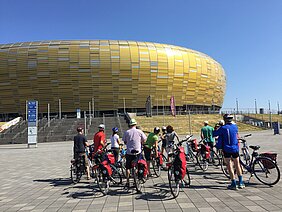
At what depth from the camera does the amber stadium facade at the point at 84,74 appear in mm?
53031

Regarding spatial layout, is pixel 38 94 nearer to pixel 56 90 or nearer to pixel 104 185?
pixel 56 90

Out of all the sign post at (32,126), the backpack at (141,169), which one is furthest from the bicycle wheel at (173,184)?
the sign post at (32,126)

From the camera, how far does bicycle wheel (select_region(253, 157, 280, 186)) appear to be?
650cm

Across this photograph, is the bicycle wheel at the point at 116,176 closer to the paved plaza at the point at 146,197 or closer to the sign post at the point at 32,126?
the paved plaza at the point at 146,197

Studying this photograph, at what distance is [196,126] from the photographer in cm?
3750

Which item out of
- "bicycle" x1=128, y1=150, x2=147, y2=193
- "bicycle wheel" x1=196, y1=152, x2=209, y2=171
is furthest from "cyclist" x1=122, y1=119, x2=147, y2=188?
"bicycle wheel" x1=196, y1=152, x2=209, y2=171

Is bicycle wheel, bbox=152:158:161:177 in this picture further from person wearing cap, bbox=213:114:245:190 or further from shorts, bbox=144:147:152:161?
person wearing cap, bbox=213:114:245:190

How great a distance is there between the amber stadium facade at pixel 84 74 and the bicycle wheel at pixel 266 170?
160 ft

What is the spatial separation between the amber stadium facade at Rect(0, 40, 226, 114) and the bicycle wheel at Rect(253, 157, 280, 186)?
48.8 m

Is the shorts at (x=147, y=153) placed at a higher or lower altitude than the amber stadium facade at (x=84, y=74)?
lower

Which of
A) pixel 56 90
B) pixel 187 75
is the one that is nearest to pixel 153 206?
pixel 56 90

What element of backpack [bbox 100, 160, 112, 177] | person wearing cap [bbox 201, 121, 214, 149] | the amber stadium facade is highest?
the amber stadium facade

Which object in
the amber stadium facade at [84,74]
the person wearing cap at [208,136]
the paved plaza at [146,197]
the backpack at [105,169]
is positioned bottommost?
the paved plaza at [146,197]

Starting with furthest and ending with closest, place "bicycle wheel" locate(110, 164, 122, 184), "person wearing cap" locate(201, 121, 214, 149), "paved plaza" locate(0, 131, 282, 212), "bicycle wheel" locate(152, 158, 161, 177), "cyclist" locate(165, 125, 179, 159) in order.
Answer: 1. "person wearing cap" locate(201, 121, 214, 149)
2. "cyclist" locate(165, 125, 179, 159)
3. "bicycle wheel" locate(152, 158, 161, 177)
4. "bicycle wheel" locate(110, 164, 122, 184)
5. "paved plaza" locate(0, 131, 282, 212)
